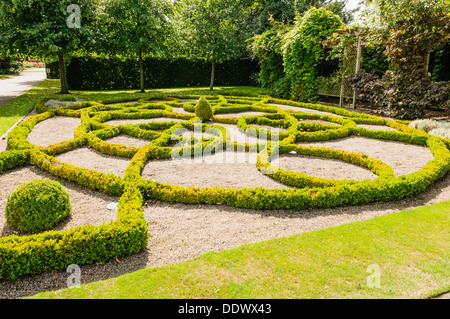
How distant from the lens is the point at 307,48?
15281mm

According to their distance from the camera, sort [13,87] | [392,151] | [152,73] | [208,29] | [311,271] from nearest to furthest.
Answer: [311,271]
[392,151]
[208,29]
[13,87]
[152,73]

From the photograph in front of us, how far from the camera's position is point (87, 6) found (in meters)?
17.9

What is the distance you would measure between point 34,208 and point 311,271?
3493mm

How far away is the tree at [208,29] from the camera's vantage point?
20.4 meters

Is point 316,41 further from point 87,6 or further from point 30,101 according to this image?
point 30,101

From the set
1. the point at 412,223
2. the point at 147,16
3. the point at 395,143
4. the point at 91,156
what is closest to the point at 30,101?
the point at 147,16

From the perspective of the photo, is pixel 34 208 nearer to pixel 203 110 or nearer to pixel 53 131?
pixel 53 131

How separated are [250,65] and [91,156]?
23.2 meters

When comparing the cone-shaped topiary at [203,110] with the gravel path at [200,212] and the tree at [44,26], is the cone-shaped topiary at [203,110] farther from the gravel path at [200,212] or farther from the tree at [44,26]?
the tree at [44,26]

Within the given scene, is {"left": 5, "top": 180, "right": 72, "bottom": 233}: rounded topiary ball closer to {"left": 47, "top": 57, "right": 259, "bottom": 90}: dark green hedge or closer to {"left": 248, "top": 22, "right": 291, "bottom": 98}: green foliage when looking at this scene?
{"left": 248, "top": 22, "right": 291, "bottom": 98}: green foliage

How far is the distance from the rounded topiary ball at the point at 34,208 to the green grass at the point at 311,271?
1407 mm

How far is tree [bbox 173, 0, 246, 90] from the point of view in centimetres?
2041

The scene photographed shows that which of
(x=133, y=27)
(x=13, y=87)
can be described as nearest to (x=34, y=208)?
(x=133, y=27)

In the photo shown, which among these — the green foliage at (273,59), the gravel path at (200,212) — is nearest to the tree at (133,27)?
the green foliage at (273,59)
